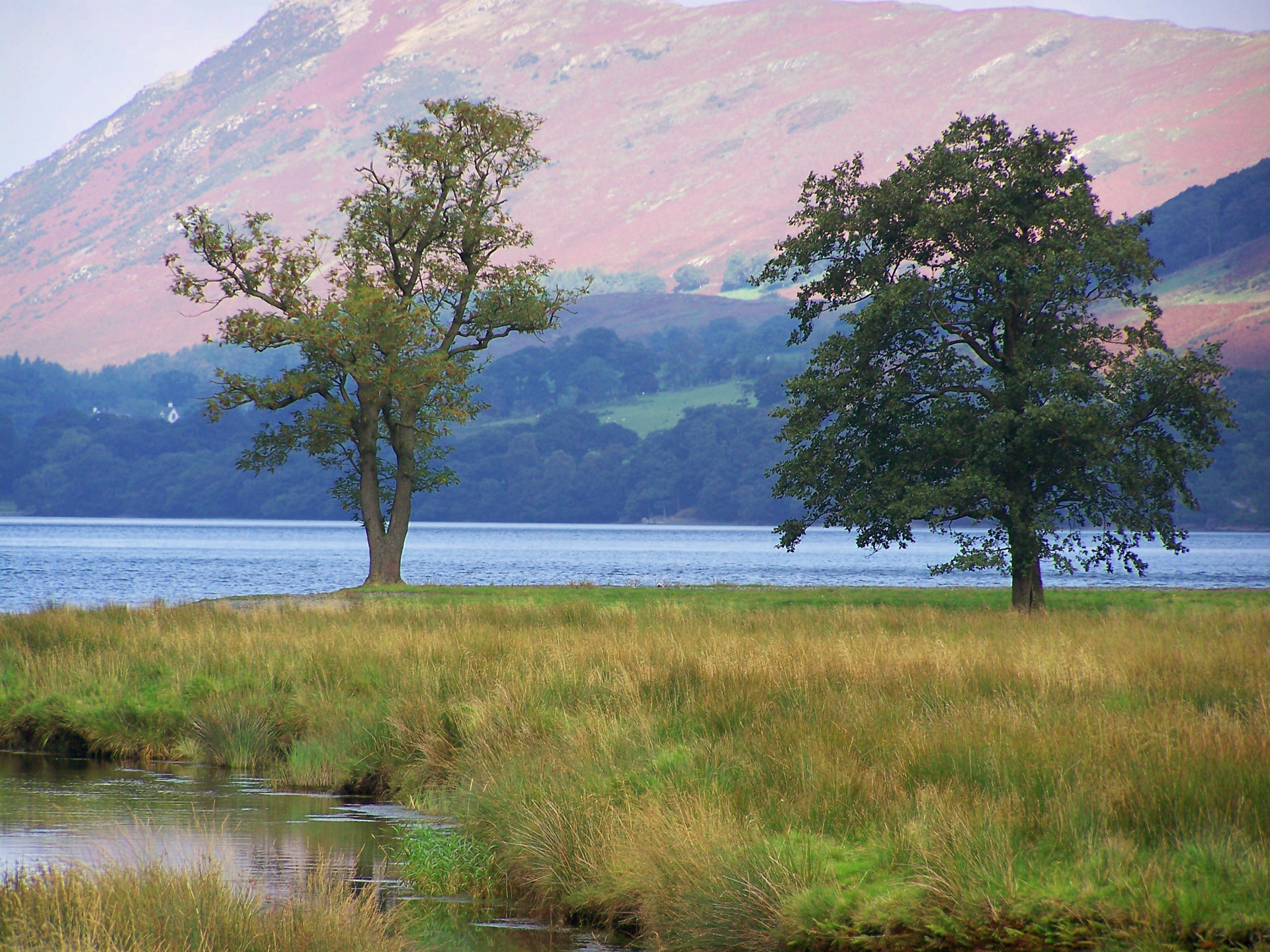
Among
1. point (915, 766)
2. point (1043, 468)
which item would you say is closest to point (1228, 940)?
point (915, 766)

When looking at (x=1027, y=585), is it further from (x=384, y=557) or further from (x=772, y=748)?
(x=384, y=557)

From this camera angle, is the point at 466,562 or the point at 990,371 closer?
the point at 990,371

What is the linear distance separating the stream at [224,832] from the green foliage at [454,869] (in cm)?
14

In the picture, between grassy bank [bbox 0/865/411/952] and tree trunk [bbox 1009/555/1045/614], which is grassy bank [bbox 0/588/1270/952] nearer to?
grassy bank [bbox 0/865/411/952]

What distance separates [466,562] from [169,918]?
247 ft

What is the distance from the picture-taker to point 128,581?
179 feet

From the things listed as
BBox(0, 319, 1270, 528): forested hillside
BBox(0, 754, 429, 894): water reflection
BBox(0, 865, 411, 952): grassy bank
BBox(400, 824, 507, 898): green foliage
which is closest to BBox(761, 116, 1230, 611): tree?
BBox(0, 754, 429, 894): water reflection

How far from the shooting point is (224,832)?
10.2m

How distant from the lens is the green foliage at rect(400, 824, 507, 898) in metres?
9.70

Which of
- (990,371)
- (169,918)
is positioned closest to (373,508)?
(990,371)

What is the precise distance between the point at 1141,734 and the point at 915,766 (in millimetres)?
1941

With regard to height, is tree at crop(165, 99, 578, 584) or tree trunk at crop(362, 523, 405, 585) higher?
tree at crop(165, 99, 578, 584)

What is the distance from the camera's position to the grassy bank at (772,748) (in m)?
7.61

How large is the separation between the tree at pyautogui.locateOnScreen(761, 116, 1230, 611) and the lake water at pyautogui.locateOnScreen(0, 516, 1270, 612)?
16.6 m
